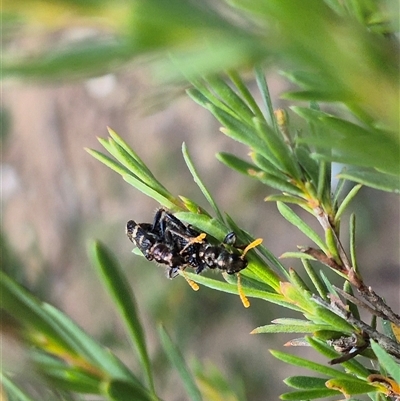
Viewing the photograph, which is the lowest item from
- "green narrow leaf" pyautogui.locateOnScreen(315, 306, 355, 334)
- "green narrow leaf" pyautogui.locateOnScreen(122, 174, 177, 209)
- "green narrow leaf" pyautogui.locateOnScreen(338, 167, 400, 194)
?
"green narrow leaf" pyautogui.locateOnScreen(315, 306, 355, 334)

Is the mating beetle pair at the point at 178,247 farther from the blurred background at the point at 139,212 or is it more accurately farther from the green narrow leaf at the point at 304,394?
the blurred background at the point at 139,212

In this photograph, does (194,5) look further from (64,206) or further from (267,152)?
(64,206)

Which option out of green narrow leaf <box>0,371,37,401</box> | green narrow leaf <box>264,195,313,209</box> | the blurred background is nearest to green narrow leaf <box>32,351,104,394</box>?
green narrow leaf <box>0,371,37,401</box>

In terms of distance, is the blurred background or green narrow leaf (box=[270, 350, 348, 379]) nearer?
green narrow leaf (box=[270, 350, 348, 379])

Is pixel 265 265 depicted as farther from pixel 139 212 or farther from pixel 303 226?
pixel 139 212

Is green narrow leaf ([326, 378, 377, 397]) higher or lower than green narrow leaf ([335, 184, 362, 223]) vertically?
A: lower

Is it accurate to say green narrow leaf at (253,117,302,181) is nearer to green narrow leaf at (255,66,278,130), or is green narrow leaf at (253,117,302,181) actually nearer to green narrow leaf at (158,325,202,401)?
green narrow leaf at (255,66,278,130)
